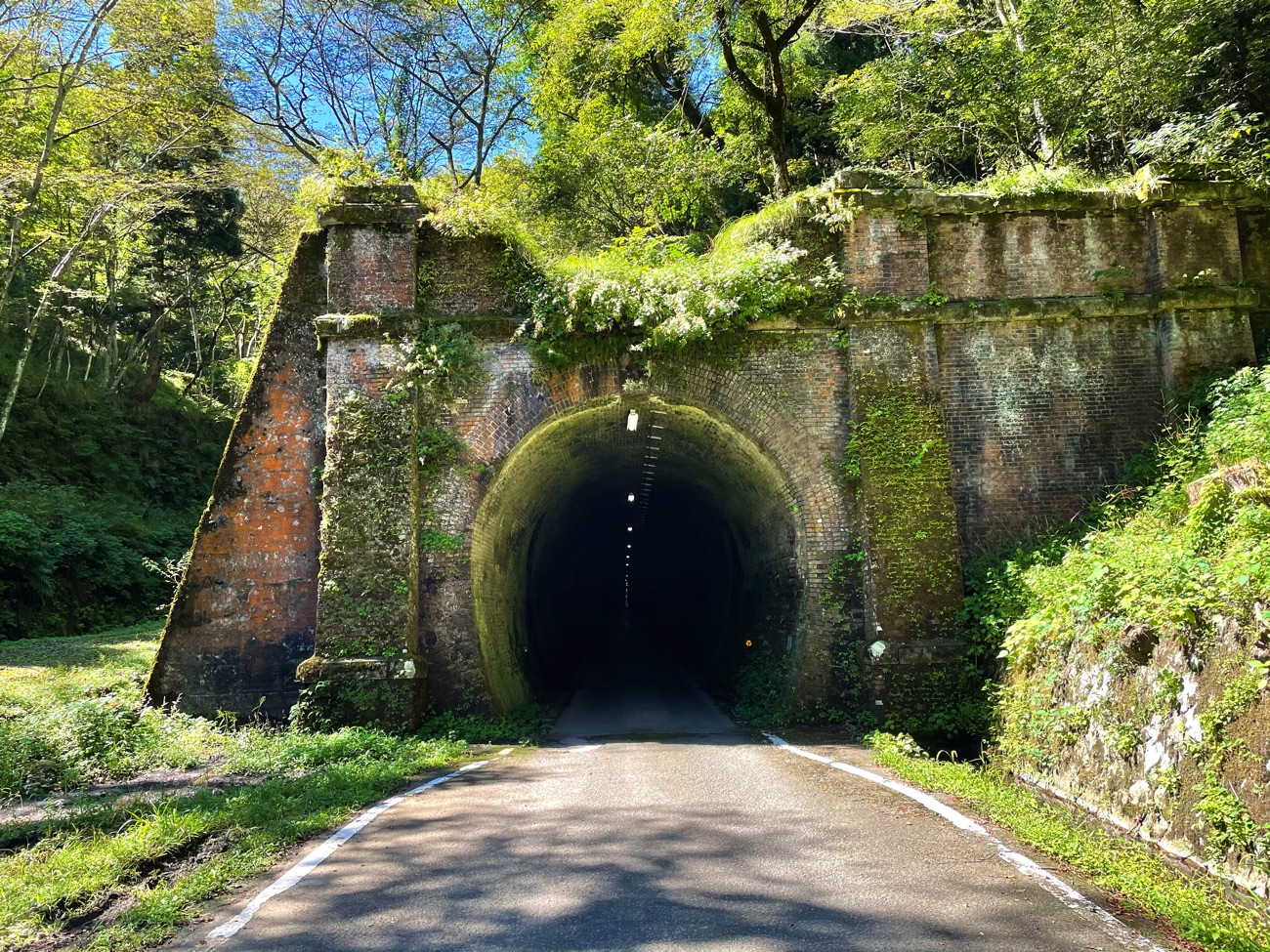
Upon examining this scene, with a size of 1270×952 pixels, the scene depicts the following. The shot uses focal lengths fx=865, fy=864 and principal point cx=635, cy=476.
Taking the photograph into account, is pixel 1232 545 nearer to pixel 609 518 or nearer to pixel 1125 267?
pixel 1125 267

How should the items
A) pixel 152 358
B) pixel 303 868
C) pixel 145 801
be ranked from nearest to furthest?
pixel 303 868, pixel 145 801, pixel 152 358

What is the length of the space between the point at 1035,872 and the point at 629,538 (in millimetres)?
22061

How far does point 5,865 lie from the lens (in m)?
4.85

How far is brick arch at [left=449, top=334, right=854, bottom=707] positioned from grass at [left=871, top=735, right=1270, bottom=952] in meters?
3.88

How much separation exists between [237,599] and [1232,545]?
10.2 m

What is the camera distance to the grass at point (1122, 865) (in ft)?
12.3

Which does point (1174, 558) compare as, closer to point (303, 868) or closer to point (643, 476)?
point (303, 868)

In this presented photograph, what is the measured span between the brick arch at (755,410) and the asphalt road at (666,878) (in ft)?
12.5

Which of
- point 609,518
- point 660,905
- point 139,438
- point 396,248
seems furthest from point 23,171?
point 660,905

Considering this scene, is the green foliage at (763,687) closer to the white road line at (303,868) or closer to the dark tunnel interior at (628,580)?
the dark tunnel interior at (628,580)

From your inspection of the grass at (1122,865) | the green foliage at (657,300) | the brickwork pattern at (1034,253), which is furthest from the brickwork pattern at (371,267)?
the grass at (1122,865)

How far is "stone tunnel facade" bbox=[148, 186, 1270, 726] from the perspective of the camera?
10.4m

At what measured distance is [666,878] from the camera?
4605 millimetres

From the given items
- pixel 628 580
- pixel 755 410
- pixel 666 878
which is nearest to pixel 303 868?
pixel 666 878
